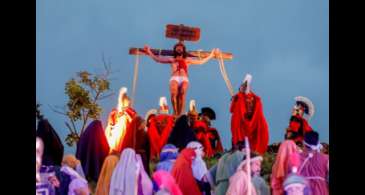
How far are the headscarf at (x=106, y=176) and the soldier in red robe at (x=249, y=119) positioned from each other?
2334 millimetres

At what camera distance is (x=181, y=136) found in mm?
11742

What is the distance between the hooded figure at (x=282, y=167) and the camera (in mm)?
10953

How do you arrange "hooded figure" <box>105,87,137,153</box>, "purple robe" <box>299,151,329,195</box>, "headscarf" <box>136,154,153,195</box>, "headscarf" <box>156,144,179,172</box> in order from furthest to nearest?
"hooded figure" <box>105,87,137,153</box>
"headscarf" <box>156,144,179,172</box>
"purple robe" <box>299,151,329,195</box>
"headscarf" <box>136,154,153,195</box>

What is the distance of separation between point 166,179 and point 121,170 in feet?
2.10

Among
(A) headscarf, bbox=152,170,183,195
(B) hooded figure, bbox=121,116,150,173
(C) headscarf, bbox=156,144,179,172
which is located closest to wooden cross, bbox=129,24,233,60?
(B) hooded figure, bbox=121,116,150,173

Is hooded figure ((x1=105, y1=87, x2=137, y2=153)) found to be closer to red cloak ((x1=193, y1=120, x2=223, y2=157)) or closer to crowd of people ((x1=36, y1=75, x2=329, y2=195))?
crowd of people ((x1=36, y1=75, x2=329, y2=195))

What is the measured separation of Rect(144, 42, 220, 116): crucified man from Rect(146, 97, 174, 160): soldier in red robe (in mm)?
278

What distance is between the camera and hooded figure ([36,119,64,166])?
35.3 ft

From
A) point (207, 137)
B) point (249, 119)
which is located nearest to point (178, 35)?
point (207, 137)

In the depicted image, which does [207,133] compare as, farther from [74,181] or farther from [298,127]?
[74,181]
